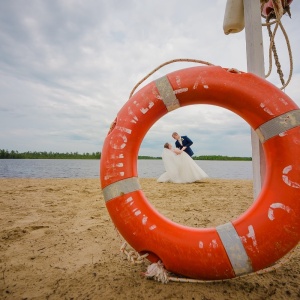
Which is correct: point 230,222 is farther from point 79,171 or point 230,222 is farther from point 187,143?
point 79,171

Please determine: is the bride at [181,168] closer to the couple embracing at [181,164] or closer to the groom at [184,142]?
the couple embracing at [181,164]

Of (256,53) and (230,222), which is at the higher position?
(256,53)

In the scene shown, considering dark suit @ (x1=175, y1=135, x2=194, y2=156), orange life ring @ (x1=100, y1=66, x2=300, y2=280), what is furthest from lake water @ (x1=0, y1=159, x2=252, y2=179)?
orange life ring @ (x1=100, y1=66, x2=300, y2=280)

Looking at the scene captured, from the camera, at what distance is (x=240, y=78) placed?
4.14ft

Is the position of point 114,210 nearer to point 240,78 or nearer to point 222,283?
point 222,283

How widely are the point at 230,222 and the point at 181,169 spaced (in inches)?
171

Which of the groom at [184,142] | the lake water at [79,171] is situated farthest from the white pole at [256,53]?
the lake water at [79,171]

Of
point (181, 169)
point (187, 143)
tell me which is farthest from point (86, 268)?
point (187, 143)

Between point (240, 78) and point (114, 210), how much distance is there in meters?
0.96

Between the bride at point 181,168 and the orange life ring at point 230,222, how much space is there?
4.18 meters

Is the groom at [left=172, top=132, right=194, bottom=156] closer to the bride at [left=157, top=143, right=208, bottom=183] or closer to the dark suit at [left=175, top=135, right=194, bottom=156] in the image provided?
the dark suit at [left=175, top=135, right=194, bottom=156]

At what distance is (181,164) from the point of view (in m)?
5.49

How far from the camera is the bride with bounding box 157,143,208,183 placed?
17.9 feet

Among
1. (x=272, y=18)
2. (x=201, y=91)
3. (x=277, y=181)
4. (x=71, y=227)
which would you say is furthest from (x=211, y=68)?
(x=71, y=227)
